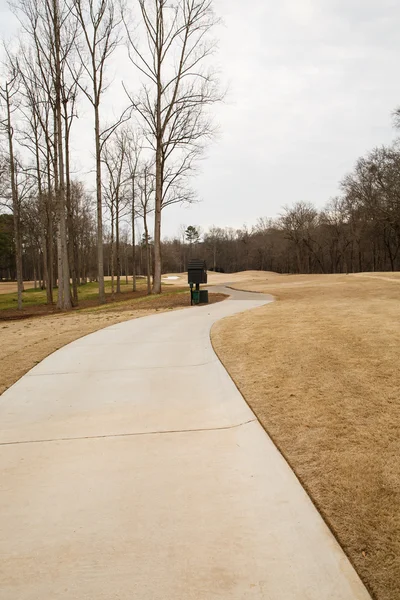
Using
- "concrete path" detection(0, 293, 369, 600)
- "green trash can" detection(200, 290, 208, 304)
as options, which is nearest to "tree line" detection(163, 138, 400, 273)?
"green trash can" detection(200, 290, 208, 304)

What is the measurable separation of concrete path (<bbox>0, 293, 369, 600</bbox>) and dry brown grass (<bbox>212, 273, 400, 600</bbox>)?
158 millimetres

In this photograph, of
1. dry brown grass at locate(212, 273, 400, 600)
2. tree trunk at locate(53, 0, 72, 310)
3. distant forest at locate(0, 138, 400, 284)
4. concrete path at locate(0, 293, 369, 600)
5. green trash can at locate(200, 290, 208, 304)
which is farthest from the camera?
distant forest at locate(0, 138, 400, 284)

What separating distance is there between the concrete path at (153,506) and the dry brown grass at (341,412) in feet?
0.52

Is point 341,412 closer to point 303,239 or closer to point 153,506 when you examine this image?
point 153,506

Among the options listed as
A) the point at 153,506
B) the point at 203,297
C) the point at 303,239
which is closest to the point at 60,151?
the point at 203,297

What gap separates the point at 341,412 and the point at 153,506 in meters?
2.27

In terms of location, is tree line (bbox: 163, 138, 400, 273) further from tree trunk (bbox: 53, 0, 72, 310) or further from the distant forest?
tree trunk (bbox: 53, 0, 72, 310)

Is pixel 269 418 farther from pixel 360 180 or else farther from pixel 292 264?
pixel 292 264

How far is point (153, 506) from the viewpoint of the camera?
2.52m

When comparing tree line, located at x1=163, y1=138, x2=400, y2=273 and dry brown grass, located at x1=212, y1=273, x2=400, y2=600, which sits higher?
tree line, located at x1=163, y1=138, x2=400, y2=273

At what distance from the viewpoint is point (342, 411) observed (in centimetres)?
401

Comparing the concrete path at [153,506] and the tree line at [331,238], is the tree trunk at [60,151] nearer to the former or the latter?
the concrete path at [153,506]

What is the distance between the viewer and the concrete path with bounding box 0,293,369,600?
1.92 meters

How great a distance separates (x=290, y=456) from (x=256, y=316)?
7.66 m
